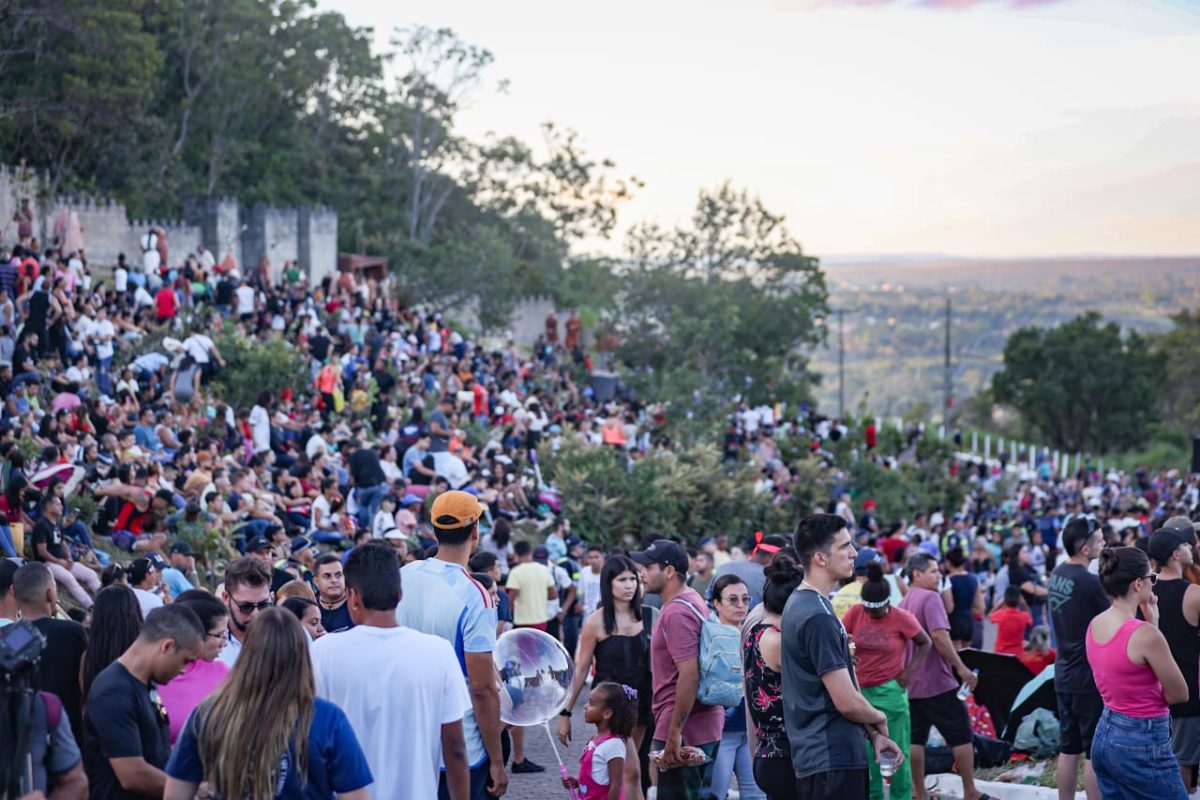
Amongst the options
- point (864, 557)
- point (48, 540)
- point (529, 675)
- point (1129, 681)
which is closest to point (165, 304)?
point (48, 540)

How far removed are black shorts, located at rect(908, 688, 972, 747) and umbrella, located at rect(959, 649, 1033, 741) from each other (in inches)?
96.7

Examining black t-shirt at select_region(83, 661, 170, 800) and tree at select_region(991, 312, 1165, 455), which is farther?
tree at select_region(991, 312, 1165, 455)

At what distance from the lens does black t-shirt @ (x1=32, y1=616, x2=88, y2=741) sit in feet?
18.0

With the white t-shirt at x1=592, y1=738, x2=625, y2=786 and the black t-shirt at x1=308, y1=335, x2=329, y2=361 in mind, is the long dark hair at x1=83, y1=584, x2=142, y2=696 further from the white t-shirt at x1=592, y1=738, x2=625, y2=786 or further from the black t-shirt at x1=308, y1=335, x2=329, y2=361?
the black t-shirt at x1=308, y1=335, x2=329, y2=361

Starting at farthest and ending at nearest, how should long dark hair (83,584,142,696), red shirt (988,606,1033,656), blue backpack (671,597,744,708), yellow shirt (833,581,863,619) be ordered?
red shirt (988,606,1033,656) → yellow shirt (833,581,863,619) → blue backpack (671,597,744,708) → long dark hair (83,584,142,696)

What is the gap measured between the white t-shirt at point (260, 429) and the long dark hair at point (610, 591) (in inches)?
450

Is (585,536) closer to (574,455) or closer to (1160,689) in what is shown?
(574,455)

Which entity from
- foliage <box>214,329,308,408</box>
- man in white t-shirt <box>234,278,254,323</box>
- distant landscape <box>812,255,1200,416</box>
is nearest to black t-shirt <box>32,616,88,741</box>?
foliage <box>214,329,308,408</box>

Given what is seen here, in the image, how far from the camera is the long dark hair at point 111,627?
5.29 meters

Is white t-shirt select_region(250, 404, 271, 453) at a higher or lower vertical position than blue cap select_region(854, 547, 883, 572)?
A: lower

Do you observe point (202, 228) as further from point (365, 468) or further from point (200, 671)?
point (200, 671)

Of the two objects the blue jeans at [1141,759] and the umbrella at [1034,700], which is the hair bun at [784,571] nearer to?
the blue jeans at [1141,759]

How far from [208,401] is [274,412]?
3.42 ft

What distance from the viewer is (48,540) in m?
11.1
